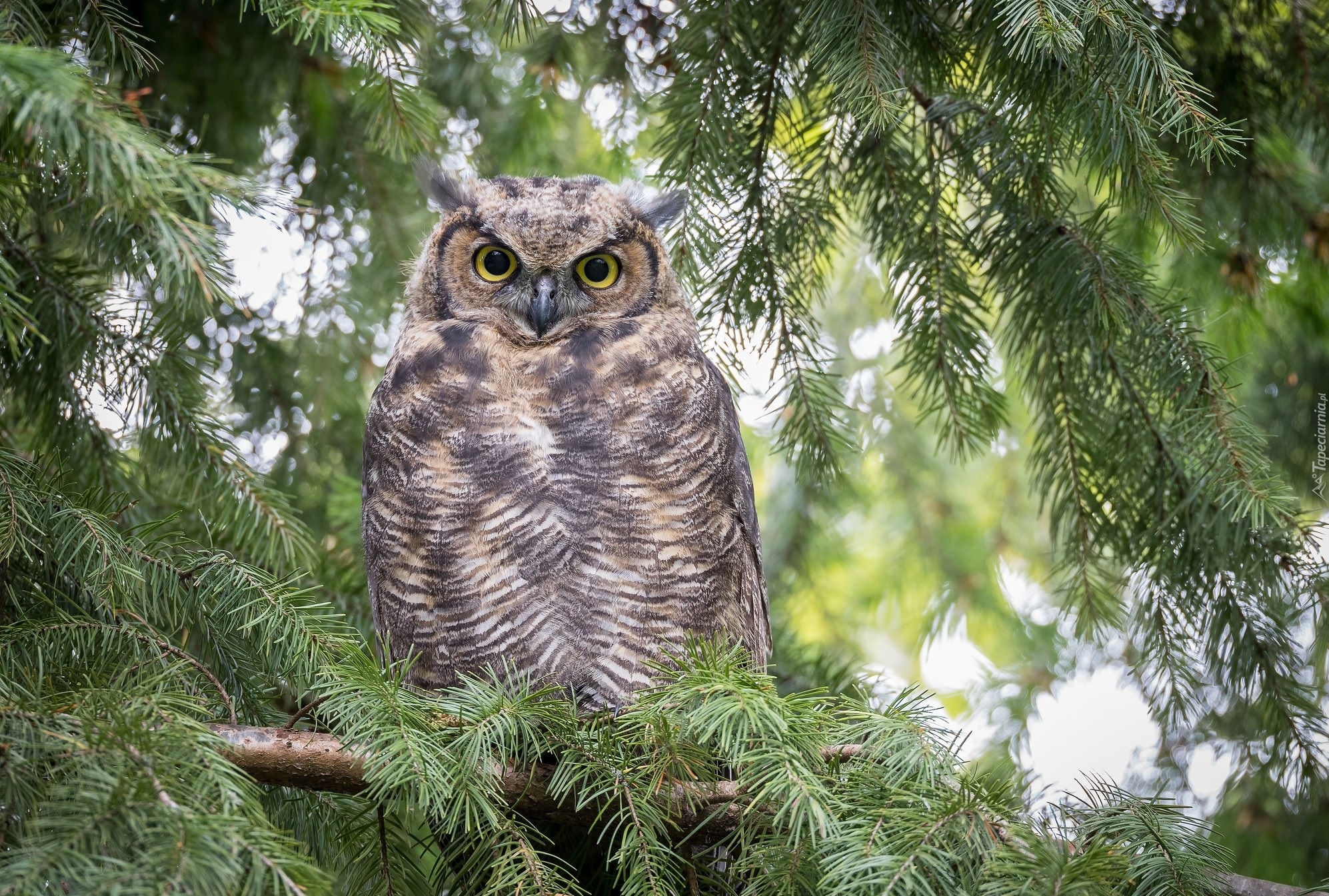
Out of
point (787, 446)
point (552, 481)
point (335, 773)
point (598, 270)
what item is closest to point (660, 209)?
point (598, 270)

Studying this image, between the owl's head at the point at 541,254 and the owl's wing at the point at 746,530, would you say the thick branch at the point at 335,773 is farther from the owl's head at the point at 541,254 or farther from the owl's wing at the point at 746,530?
the owl's head at the point at 541,254

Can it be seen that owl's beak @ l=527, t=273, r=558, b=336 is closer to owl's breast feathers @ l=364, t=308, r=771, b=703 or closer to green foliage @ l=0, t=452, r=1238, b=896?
owl's breast feathers @ l=364, t=308, r=771, b=703

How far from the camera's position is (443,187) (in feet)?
8.77

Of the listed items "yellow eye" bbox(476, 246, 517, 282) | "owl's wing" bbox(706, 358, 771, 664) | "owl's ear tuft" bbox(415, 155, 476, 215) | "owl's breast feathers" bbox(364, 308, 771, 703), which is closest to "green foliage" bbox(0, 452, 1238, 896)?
"owl's breast feathers" bbox(364, 308, 771, 703)

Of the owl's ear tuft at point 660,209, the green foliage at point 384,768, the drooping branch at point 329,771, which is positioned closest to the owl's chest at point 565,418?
the owl's ear tuft at point 660,209

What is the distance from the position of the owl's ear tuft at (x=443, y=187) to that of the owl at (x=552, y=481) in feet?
0.43

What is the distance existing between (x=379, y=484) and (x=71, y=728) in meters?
1.04

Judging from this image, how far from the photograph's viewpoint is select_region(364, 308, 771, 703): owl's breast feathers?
2.18 metres

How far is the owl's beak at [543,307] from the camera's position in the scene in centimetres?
244

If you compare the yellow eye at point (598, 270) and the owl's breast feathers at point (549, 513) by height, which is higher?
Answer: the yellow eye at point (598, 270)

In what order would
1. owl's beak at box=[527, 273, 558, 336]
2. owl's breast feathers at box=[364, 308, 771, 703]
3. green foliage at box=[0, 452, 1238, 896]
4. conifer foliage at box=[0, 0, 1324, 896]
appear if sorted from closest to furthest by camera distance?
green foliage at box=[0, 452, 1238, 896]
conifer foliage at box=[0, 0, 1324, 896]
owl's breast feathers at box=[364, 308, 771, 703]
owl's beak at box=[527, 273, 558, 336]

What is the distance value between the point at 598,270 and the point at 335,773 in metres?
1.48

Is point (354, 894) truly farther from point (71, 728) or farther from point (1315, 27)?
point (1315, 27)

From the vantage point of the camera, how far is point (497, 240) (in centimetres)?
254
